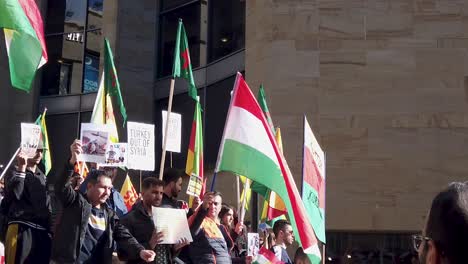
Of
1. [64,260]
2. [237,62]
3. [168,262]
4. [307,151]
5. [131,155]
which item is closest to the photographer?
[64,260]

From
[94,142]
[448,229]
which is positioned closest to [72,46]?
[94,142]

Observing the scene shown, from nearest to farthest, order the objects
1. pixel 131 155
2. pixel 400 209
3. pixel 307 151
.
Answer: pixel 307 151 → pixel 131 155 → pixel 400 209

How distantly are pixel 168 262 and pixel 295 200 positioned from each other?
1.25m

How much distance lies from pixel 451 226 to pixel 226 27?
15804 millimetres

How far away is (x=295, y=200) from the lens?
5.88 m

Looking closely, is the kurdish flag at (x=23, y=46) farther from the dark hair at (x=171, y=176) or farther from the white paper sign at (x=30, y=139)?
the dark hair at (x=171, y=176)

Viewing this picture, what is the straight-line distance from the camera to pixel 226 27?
56.7 feet

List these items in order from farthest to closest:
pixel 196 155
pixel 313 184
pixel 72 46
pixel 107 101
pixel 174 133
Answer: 1. pixel 72 46
2. pixel 196 155
3. pixel 107 101
4. pixel 174 133
5. pixel 313 184

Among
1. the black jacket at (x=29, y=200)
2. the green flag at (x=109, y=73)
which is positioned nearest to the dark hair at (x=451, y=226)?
the black jacket at (x=29, y=200)

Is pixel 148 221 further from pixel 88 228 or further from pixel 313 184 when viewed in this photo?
pixel 313 184

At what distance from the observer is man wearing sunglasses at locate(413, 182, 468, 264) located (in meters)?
1.76

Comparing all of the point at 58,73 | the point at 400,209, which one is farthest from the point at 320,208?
the point at 58,73

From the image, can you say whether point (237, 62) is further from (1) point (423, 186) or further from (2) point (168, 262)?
(2) point (168, 262)

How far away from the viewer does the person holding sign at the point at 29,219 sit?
6.45 m
